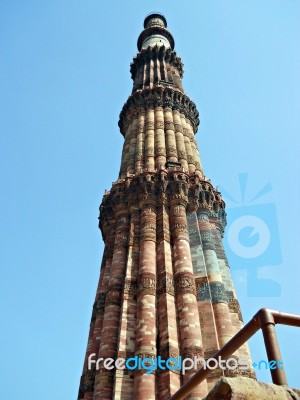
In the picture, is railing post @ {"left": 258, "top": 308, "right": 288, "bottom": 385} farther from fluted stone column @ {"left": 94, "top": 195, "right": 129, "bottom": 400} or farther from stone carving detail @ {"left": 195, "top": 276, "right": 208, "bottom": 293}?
stone carving detail @ {"left": 195, "top": 276, "right": 208, "bottom": 293}

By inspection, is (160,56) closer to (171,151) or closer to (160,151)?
(171,151)

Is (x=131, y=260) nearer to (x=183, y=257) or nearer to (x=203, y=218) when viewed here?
(x=183, y=257)

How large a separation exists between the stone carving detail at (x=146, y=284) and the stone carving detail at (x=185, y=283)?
2.42 feet

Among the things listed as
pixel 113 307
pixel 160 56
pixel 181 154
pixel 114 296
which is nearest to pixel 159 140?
pixel 181 154

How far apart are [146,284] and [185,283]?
122 cm

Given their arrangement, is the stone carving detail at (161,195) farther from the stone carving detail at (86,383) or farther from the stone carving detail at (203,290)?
the stone carving detail at (86,383)

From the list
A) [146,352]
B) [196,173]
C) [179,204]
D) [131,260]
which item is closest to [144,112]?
[196,173]

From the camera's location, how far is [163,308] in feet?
40.4

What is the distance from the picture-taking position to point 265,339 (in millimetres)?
3057

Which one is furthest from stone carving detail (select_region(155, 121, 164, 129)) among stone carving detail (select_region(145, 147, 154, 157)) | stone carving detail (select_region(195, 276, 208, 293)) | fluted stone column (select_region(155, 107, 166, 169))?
stone carving detail (select_region(195, 276, 208, 293))

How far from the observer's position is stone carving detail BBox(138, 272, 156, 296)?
41.9 feet

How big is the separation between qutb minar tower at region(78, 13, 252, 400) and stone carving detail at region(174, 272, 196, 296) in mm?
34

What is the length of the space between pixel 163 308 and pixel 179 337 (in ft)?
3.28

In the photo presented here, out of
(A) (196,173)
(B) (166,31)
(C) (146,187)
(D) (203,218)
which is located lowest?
(D) (203,218)
